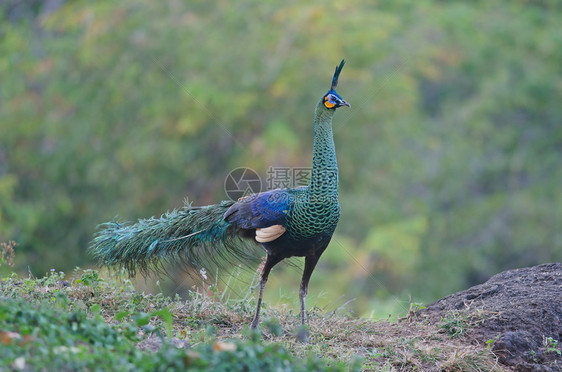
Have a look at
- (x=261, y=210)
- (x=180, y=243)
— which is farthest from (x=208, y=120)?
(x=261, y=210)

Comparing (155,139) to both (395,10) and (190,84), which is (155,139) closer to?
(190,84)

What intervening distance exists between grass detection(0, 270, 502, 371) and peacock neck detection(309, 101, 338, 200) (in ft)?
3.64

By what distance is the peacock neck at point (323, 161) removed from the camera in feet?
18.5

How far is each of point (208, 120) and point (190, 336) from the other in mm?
9784

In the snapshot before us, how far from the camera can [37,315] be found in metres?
4.19

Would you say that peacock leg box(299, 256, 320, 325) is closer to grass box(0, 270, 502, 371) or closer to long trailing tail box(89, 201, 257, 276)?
grass box(0, 270, 502, 371)

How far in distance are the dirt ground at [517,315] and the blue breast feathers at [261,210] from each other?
164cm

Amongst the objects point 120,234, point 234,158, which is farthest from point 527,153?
point 120,234

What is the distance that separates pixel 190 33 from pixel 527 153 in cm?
989

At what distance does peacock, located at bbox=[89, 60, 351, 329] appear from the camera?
564 cm

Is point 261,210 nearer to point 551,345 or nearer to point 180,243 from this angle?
point 180,243

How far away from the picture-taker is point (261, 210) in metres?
5.77

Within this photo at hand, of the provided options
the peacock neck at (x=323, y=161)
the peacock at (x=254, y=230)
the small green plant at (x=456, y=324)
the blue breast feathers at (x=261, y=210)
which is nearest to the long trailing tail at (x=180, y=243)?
the peacock at (x=254, y=230)

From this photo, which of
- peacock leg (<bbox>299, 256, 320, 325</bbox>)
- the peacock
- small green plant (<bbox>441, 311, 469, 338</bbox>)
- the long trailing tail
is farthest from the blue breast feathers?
small green plant (<bbox>441, 311, 469, 338</bbox>)
